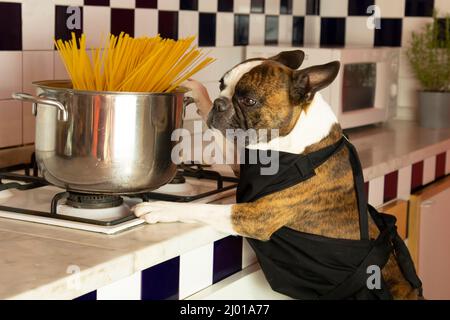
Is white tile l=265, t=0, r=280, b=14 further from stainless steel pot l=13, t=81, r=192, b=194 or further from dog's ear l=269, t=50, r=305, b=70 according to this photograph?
stainless steel pot l=13, t=81, r=192, b=194

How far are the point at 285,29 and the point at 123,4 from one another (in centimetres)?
98

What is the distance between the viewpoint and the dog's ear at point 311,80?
1480 mm

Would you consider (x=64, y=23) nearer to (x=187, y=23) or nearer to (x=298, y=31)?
(x=187, y=23)

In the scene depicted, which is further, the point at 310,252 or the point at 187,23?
the point at 187,23

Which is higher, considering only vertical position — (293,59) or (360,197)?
(293,59)

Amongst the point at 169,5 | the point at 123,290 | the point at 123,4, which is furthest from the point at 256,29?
the point at 123,290

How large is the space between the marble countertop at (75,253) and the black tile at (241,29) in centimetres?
132

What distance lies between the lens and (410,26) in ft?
9.84

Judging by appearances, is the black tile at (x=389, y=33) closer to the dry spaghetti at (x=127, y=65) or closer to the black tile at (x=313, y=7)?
the black tile at (x=313, y=7)

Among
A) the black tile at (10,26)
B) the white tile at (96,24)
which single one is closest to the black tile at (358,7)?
the white tile at (96,24)

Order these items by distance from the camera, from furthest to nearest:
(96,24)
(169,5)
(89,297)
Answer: (169,5)
(96,24)
(89,297)

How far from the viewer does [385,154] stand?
2291 millimetres

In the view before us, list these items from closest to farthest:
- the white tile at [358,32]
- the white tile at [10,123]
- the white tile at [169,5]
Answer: the white tile at [10,123] → the white tile at [169,5] → the white tile at [358,32]

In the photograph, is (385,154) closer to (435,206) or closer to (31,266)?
(435,206)
